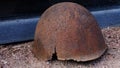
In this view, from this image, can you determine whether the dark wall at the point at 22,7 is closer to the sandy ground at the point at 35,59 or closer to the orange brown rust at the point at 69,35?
the sandy ground at the point at 35,59

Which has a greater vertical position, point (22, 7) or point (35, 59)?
point (22, 7)

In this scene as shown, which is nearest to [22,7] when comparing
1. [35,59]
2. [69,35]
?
[35,59]

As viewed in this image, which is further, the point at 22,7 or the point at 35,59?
the point at 22,7

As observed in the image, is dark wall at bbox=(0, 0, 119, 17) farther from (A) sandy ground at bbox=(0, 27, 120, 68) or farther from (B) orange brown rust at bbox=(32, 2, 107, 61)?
(B) orange brown rust at bbox=(32, 2, 107, 61)

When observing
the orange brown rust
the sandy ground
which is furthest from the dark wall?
the orange brown rust

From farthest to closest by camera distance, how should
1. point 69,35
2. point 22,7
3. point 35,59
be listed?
point 22,7 < point 35,59 < point 69,35

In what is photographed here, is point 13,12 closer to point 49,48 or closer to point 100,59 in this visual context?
point 49,48

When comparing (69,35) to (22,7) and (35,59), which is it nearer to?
(35,59)
